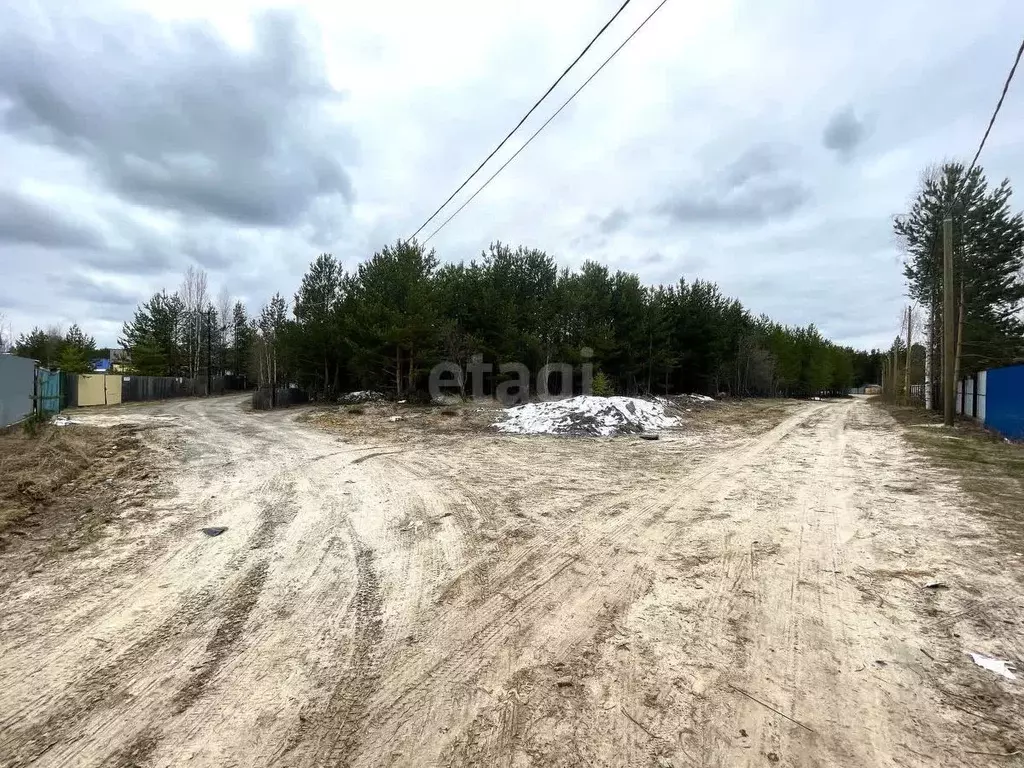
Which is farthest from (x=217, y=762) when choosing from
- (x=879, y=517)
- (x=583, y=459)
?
(x=583, y=459)

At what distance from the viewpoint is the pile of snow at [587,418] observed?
16438 millimetres

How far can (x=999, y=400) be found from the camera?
1554 cm

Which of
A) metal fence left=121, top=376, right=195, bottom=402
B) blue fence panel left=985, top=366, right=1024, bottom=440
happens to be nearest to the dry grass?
blue fence panel left=985, top=366, right=1024, bottom=440

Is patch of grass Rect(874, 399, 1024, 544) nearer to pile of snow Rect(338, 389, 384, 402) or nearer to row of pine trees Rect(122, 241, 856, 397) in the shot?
row of pine trees Rect(122, 241, 856, 397)

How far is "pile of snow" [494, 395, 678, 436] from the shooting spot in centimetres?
1644

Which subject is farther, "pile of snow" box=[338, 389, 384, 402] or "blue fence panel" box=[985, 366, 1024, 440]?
"pile of snow" box=[338, 389, 384, 402]

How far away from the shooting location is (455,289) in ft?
92.2

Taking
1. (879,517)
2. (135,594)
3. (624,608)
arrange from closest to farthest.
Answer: (624,608)
(135,594)
(879,517)

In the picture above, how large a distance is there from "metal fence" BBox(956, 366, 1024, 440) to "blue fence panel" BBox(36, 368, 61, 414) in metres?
28.6

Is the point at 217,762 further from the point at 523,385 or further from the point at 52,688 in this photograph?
the point at 523,385

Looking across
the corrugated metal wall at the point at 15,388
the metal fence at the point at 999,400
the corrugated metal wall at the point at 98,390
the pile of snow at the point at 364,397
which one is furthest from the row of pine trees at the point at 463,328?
the metal fence at the point at 999,400

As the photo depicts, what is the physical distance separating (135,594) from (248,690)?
6.23ft

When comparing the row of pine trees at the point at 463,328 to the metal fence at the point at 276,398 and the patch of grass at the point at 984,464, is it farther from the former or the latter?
the patch of grass at the point at 984,464

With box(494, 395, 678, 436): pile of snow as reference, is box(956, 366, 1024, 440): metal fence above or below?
above
